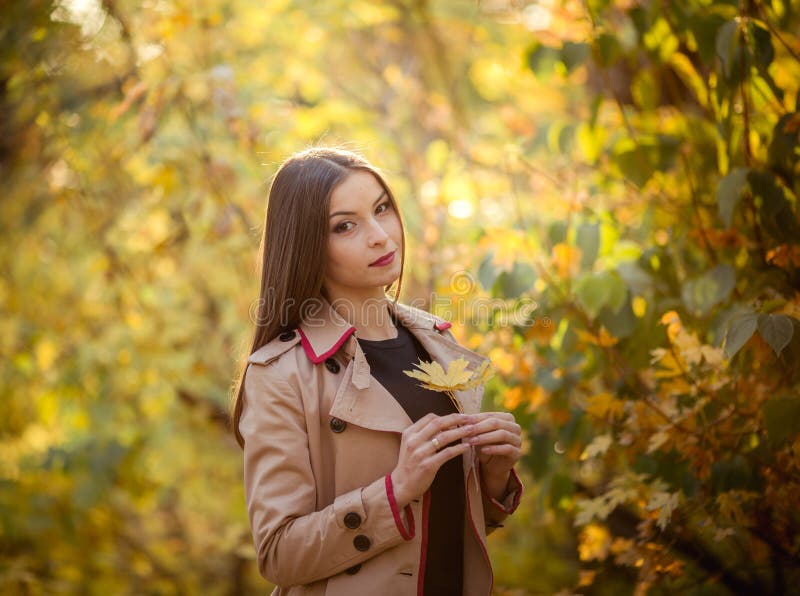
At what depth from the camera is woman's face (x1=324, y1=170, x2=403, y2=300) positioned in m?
1.67

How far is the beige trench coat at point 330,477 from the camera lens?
152 centimetres

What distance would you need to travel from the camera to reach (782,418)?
1.89 meters

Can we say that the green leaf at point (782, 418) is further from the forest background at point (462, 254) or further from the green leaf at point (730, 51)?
the green leaf at point (730, 51)

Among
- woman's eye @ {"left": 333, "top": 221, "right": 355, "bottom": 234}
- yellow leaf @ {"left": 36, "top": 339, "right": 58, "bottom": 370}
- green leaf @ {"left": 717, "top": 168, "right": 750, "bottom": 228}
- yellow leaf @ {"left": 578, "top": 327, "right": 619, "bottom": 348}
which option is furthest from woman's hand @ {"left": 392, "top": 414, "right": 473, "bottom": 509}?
yellow leaf @ {"left": 36, "top": 339, "right": 58, "bottom": 370}

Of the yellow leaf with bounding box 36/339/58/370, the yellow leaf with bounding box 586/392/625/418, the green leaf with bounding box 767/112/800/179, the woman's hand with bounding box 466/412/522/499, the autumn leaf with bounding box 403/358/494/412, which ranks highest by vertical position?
the green leaf with bounding box 767/112/800/179

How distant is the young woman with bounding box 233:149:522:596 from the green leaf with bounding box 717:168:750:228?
90cm

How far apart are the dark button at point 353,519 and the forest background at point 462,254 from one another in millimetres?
1033

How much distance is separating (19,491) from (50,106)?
2.55 metres

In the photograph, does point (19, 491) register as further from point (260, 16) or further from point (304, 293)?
point (304, 293)

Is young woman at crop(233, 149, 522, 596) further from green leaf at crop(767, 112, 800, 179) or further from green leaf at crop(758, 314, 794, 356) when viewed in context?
green leaf at crop(767, 112, 800, 179)

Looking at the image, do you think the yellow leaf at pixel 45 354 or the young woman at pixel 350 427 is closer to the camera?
the young woman at pixel 350 427

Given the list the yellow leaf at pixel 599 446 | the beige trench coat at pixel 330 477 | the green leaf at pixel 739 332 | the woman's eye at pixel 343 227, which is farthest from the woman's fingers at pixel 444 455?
the yellow leaf at pixel 599 446

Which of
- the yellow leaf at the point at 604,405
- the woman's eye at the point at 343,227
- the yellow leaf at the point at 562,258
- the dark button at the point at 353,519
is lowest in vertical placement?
the yellow leaf at the point at 604,405

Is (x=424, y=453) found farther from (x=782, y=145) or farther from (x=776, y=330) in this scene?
(x=782, y=145)
